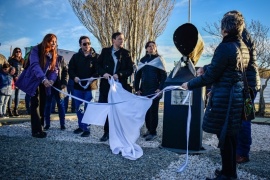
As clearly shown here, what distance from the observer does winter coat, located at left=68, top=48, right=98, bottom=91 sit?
208 inches

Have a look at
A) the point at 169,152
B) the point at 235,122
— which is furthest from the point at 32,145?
the point at 235,122

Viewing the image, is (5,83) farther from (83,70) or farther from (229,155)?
(229,155)

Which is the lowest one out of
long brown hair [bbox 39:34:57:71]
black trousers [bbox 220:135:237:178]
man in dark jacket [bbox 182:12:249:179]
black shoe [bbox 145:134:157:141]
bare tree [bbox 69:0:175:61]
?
black shoe [bbox 145:134:157:141]

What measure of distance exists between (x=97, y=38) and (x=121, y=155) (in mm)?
11008

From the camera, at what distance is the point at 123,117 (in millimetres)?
4195

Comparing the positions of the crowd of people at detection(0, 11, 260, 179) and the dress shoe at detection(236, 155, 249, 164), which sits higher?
the crowd of people at detection(0, 11, 260, 179)

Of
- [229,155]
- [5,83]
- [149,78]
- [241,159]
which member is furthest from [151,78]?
[5,83]

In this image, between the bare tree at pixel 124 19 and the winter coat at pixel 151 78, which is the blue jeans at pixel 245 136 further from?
the bare tree at pixel 124 19

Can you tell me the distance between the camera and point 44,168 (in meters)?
3.15

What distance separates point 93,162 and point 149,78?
230cm

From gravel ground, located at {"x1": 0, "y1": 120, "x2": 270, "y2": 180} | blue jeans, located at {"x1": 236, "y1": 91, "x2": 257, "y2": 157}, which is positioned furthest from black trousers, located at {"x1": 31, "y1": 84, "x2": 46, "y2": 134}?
blue jeans, located at {"x1": 236, "y1": 91, "x2": 257, "y2": 157}

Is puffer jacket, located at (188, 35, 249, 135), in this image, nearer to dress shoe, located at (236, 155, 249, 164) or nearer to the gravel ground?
the gravel ground

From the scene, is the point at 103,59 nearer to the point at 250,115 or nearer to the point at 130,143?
the point at 130,143

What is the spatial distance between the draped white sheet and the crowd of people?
1.78 ft
